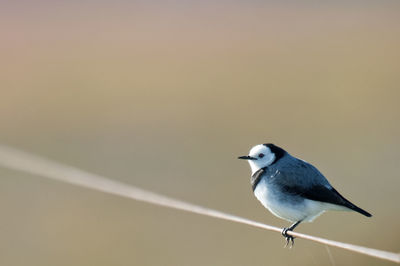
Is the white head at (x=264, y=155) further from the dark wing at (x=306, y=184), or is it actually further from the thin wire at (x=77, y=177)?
the thin wire at (x=77, y=177)

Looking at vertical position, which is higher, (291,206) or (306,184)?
(306,184)

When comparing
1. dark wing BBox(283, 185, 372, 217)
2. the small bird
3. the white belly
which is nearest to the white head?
the small bird

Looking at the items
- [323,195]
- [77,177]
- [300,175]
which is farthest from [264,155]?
[77,177]

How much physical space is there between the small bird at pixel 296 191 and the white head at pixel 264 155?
0.08 m

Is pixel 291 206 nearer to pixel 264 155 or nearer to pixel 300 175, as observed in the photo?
pixel 300 175

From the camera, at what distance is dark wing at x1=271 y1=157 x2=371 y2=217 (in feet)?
23.1

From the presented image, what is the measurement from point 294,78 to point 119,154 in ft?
20.5

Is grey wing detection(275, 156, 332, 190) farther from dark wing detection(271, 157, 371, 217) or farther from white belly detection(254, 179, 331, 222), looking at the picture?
white belly detection(254, 179, 331, 222)

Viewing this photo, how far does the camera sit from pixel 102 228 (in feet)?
43.8

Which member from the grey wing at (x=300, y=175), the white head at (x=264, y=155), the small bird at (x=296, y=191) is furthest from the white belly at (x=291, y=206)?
the white head at (x=264, y=155)

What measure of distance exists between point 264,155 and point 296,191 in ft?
2.07

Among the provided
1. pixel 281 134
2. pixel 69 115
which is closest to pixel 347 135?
pixel 281 134

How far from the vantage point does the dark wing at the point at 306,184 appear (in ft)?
23.1

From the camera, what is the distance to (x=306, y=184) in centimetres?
723
